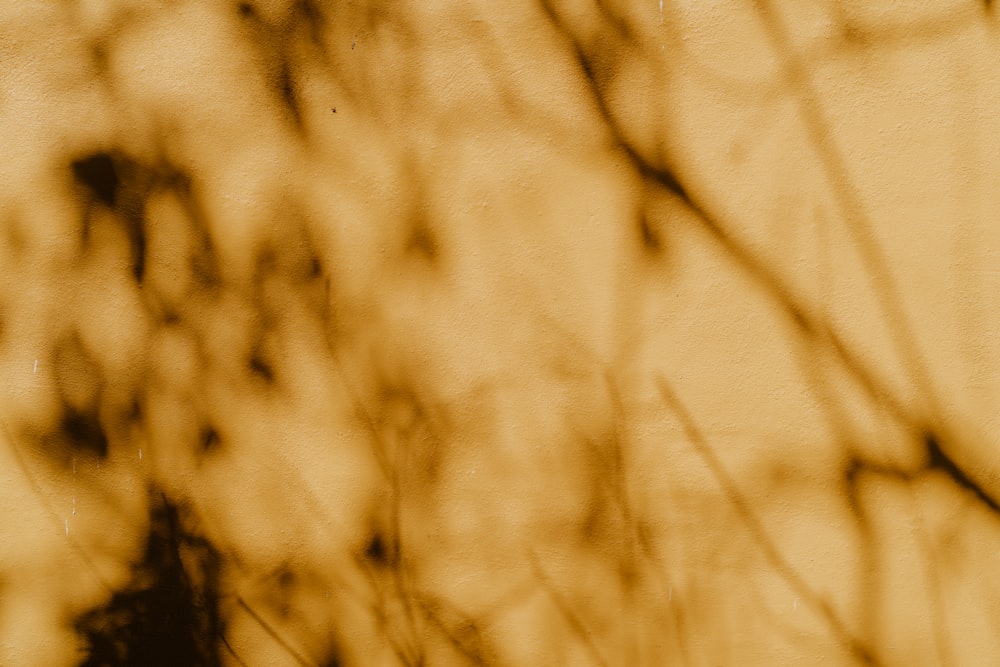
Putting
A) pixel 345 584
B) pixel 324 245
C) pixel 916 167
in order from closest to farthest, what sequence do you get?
pixel 916 167 < pixel 324 245 < pixel 345 584

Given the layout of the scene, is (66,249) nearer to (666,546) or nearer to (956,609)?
(666,546)

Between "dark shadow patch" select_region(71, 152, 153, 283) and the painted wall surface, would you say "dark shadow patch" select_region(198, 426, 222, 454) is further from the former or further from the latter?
"dark shadow patch" select_region(71, 152, 153, 283)

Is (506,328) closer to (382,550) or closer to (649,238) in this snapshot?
(649,238)

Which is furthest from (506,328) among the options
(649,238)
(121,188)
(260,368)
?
(121,188)

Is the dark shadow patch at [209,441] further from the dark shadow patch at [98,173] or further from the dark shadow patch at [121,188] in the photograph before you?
the dark shadow patch at [98,173]

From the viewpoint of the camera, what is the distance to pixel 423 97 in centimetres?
204

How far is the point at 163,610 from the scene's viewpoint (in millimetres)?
2279

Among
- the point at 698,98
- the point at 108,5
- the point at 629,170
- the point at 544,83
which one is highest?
the point at 108,5

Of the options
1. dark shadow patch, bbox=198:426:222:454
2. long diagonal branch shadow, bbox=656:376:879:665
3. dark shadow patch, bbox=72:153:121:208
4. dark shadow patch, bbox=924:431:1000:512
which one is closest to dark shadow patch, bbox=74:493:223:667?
dark shadow patch, bbox=198:426:222:454

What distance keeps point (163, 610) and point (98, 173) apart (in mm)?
1628

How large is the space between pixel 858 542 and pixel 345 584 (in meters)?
1.86

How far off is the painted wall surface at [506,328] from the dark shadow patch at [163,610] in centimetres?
2

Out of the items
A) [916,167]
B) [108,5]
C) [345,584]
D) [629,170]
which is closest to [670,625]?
[345,584]

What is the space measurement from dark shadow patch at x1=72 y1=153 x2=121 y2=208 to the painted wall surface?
0.05 ft
